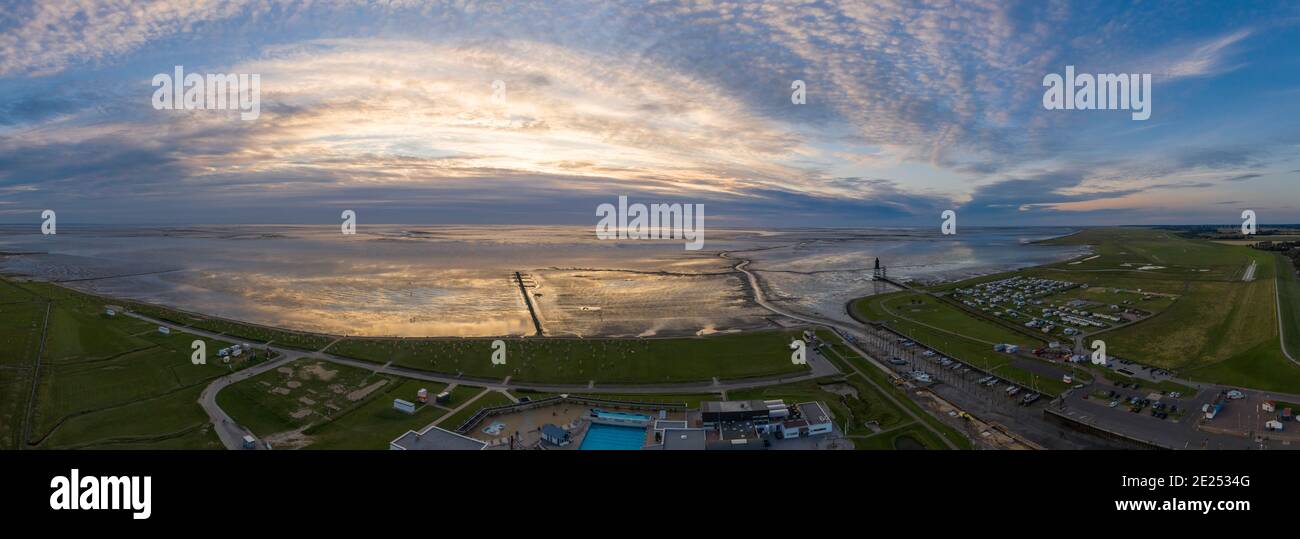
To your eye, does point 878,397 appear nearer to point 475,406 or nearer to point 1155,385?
point 1155,385

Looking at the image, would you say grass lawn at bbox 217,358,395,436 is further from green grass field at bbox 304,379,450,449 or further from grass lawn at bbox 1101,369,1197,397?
grass lawn at bbox 1101,369,1197,397

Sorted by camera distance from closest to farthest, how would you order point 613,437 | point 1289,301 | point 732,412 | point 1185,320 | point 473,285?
point 613,437 → point 732,412 → point 1185,320 → point 1289,301 → point 473,285

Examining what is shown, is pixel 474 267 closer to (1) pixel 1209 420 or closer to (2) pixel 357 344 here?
(2) pixel 357 344

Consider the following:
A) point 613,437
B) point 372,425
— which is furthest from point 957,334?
point 372,425

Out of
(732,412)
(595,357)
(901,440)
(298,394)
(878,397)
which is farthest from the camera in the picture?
(595,357)

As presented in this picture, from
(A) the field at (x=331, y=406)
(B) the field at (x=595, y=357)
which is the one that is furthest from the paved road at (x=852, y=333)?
(A) the field at (x=331, y=406)

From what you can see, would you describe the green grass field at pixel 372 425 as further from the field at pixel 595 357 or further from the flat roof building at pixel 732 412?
the flat roof building at pixel 732 412
